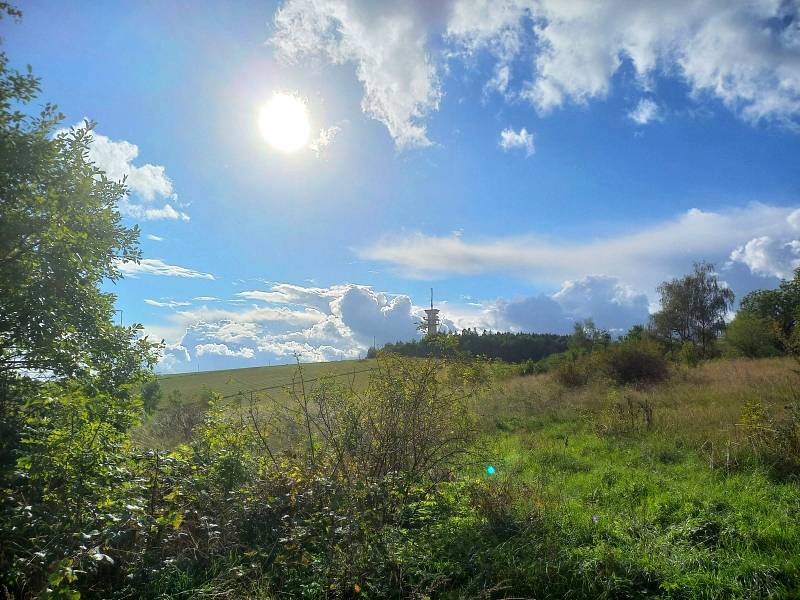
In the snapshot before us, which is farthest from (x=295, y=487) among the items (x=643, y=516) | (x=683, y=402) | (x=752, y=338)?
(x=752, y=338)

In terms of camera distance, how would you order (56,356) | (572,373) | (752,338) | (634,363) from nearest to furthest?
1. (56,356)
2. (572,373)
3. (634,363)
4. (752,338)

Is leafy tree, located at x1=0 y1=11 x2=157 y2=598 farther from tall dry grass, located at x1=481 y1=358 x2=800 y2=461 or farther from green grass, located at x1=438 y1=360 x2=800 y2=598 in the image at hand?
tall dry grass, located at x1=481 y1=358 x2=800 y2=461

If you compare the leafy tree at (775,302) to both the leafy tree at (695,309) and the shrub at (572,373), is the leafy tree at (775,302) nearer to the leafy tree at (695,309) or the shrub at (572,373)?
the leafy tree at (695,309)

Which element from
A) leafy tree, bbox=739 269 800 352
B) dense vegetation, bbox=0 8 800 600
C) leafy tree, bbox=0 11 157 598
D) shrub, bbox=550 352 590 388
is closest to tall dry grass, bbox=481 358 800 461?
shrub, bbox=550 352 590 388

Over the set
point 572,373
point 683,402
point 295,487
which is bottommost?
point 683,402

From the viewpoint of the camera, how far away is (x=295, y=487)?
209 inches

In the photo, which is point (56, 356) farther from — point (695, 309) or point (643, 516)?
point (695, 309)

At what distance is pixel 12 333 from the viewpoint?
4996 mm

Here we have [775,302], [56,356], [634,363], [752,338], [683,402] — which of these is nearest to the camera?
[56,356]

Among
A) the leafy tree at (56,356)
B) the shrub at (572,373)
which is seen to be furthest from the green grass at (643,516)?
the shrub at (572,373)

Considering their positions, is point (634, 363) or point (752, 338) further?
point (752, 338)

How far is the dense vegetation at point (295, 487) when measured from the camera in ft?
13.4

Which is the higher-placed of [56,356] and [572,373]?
[56,356]

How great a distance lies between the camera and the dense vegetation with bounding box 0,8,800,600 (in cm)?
408
